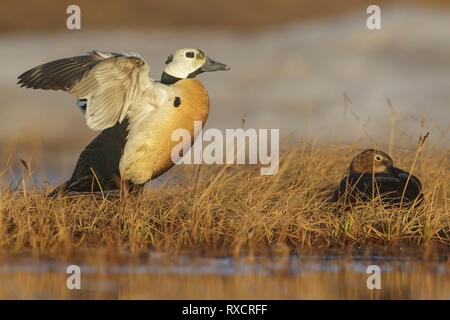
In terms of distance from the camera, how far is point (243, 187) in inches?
301

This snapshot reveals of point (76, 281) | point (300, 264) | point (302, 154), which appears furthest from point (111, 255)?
point (302, 154)

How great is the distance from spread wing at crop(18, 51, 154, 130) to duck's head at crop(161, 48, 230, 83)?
483mm

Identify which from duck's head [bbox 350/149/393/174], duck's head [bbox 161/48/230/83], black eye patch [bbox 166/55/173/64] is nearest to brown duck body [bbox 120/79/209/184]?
duck's head [bbox 161/48/230/83]

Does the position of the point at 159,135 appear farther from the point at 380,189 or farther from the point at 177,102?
the point at 380,189

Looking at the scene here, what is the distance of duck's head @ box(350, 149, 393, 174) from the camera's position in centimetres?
775

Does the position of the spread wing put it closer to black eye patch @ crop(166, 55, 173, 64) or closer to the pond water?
black eye patch @ crop(166, 55, 173, 64)

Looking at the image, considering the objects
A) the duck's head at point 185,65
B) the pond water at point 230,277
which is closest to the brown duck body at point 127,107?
the duck's head at point 185,65

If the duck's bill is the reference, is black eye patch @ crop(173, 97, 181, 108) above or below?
below

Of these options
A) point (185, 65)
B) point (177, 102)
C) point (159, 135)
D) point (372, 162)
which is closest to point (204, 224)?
point (159, 135)

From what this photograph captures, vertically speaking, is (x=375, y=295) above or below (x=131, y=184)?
below

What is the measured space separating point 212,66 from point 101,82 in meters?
1.30
